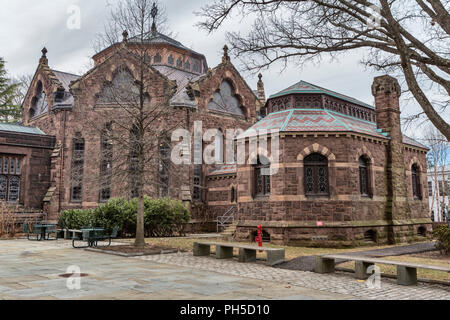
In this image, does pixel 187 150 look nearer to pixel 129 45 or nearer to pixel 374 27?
pixel 129 45

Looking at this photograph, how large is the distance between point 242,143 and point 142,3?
805cm

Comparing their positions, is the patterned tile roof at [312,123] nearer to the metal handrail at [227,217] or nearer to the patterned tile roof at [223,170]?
the patterned tile roof at [223,170]

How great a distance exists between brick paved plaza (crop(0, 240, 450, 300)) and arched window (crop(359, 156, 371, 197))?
9.16 metres

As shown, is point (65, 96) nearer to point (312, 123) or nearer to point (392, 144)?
point (312, 123)

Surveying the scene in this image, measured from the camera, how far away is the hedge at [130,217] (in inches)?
832

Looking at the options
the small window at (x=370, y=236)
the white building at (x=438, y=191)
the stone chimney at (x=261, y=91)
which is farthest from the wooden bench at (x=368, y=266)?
the white building at (x=438, y=191)

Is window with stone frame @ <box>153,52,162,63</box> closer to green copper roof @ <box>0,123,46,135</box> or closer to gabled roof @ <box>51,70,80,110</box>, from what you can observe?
gabled roof @ <box>51,70,80,110</box>

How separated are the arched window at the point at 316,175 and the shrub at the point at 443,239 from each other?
15.6ft

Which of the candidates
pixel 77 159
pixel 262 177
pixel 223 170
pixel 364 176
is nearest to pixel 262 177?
pixel 262 177

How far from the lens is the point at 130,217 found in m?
21.6

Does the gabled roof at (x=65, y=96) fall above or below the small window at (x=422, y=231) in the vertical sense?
above

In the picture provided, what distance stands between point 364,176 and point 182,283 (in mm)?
13099

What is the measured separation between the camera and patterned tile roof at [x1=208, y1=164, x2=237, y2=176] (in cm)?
2806

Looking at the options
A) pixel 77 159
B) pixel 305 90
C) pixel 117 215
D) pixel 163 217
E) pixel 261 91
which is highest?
pixel 261 91
